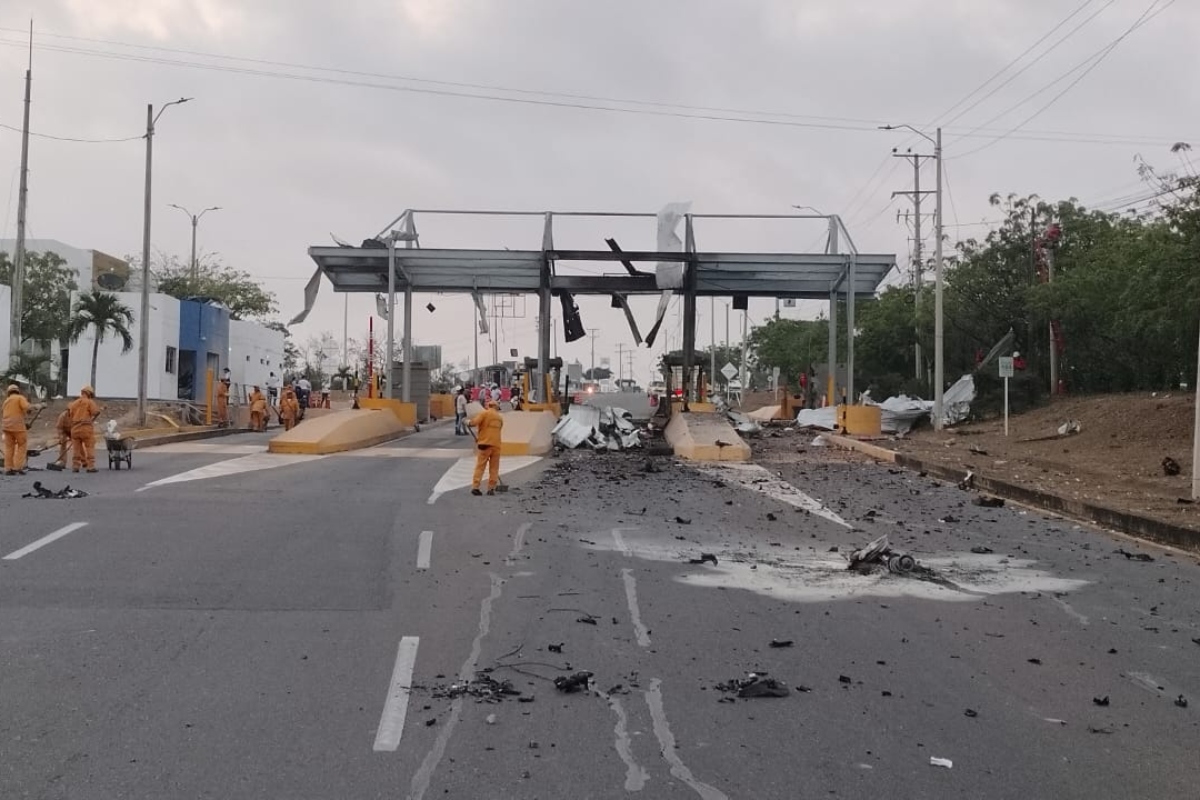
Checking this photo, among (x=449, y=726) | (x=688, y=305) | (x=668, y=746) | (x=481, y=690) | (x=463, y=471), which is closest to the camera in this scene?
(x=668, y=746)

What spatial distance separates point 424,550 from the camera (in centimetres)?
1067

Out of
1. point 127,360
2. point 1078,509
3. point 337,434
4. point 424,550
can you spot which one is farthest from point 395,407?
point 424,550

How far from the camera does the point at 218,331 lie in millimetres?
48875

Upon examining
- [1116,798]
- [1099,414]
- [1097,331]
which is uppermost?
[1097,331]

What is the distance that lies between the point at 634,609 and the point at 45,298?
43.8m

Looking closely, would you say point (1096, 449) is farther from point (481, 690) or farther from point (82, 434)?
point (481, 690)

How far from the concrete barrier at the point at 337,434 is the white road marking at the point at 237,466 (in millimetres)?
670

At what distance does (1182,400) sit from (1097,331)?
320 inches

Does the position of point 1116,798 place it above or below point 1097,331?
below

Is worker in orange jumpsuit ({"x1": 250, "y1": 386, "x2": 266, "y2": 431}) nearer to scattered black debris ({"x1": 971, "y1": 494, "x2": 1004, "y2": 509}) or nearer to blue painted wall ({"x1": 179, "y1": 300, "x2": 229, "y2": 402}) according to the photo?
blue painted wall ({"x1": 179, "y1": 300, "x2": 229, "y2": 402})

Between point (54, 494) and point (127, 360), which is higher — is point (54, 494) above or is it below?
below

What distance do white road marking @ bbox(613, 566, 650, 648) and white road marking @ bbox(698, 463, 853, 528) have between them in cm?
489

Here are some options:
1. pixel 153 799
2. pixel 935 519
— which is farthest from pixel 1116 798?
pixel 935 519

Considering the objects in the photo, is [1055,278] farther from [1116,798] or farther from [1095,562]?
[1116,798]
